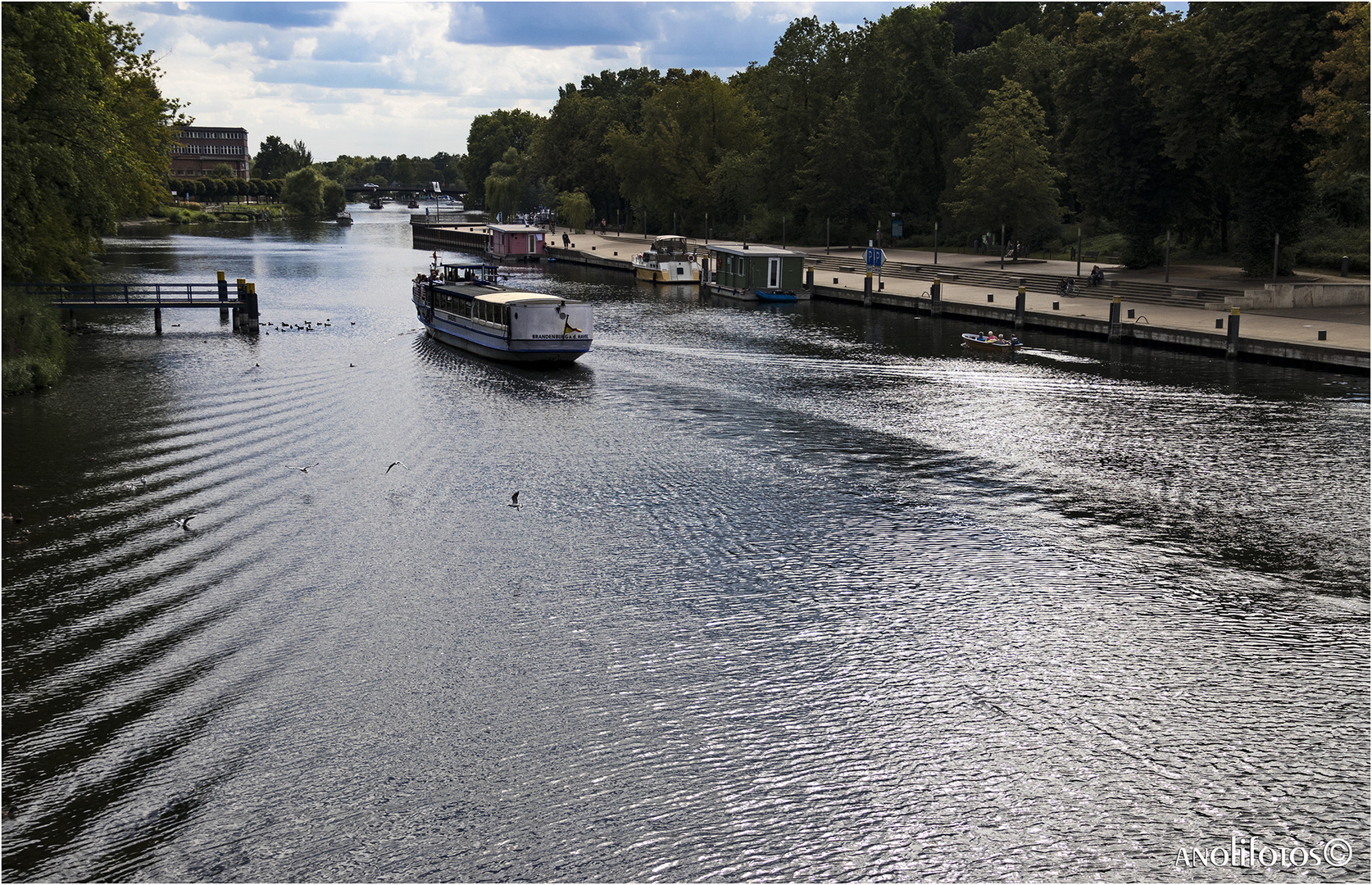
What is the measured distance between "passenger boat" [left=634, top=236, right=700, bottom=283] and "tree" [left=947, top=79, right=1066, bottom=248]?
21.6 meters

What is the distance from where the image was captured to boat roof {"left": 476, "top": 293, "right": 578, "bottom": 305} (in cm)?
4722

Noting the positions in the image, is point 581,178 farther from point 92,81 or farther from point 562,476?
point 562,476

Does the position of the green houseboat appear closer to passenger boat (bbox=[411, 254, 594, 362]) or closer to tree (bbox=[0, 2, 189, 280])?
passenger boat (bbox=[411, 254, 594, 362])

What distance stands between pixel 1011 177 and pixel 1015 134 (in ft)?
9.95

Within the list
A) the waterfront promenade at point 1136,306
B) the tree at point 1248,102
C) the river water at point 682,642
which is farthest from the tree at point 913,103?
the river water at point 682,642

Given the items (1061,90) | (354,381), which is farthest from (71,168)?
(1061,90)

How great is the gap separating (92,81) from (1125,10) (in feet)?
188

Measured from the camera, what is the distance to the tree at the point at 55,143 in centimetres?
3672

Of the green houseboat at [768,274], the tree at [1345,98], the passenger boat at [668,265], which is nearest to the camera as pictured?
the tree at [1345,98]

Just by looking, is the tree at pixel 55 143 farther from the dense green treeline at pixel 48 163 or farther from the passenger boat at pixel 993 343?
the passenger boat at pixel 993 343

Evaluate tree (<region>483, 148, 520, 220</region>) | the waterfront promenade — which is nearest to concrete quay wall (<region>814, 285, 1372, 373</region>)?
the waterfront promenade

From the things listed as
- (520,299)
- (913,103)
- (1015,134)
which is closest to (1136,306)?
(1015,134)

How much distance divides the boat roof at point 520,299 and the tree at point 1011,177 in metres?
40.0

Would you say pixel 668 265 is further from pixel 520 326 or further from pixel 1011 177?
pixel 520 326
